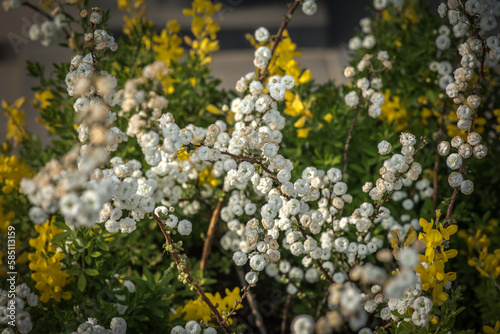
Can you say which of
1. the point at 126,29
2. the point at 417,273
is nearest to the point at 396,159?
the point at 417,273

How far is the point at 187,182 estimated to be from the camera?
123 centimetres

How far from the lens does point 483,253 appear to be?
3.45ft

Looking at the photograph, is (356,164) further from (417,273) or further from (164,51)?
(164,51)

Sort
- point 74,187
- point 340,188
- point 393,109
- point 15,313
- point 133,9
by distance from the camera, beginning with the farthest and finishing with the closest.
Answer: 1. point 133,9
2. point 393,109
3. point 340,188
4. point 15,313
5. point 74,187

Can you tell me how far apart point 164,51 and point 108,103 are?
0.77 m

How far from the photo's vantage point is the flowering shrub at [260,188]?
68cm

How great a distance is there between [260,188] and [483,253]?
620mm

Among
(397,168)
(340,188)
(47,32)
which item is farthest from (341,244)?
(47,32)

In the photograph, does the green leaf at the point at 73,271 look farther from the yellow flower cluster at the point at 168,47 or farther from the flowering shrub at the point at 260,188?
the yellow flower cluster at the point at 168,47

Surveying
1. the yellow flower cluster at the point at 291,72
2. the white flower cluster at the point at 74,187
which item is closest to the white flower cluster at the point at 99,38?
the white flower cluster at the point at 74,187

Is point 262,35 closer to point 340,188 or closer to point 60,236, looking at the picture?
point 340,188

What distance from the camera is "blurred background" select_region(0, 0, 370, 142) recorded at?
267 cm

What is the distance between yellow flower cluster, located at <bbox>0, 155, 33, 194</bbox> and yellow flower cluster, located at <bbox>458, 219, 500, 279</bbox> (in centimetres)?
123

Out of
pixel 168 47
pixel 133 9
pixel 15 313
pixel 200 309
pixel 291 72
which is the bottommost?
pixel 200 309
